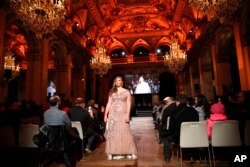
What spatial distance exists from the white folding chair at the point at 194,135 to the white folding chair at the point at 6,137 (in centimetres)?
318

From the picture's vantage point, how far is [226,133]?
3.57 m

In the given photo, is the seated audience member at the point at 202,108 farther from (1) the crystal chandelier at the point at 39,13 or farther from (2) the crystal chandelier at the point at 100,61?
(2) the crystal chandelier at the point at 100,61

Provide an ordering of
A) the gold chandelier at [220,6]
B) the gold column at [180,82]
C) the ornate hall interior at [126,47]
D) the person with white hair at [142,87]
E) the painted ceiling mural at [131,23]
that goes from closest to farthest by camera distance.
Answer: the gold chandelier at [220,6]
the ornate hall interior at [126,47]
the painted ceiling mural at [131,23]
the gold column at [180,82]
the person with white hair at [142,87]

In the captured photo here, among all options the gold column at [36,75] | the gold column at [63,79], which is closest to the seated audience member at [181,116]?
the gold column at [36,75]

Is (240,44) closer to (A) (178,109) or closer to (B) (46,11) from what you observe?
(A) (178,109)

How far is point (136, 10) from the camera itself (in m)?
18.3

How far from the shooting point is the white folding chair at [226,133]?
356cm

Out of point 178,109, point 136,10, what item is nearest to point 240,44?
point 178,109

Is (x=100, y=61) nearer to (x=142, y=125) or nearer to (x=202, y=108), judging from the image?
(x=142, y=125)

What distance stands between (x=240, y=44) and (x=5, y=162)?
9.17 metres

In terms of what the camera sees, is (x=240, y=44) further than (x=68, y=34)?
No

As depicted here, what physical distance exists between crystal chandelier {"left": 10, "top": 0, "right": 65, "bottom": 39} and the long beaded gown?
366 centimetres

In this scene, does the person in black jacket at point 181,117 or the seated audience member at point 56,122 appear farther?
the person in black jacket at point 181,117

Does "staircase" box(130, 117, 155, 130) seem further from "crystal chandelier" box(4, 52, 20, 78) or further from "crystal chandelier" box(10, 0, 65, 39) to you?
"crystal chandelier" box(4, 52, 20, 78)
